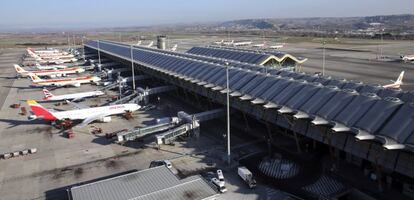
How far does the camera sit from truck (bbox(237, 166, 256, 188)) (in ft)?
123

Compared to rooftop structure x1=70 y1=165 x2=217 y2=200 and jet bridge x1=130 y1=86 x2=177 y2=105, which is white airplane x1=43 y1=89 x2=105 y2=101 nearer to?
jet bridge x1=130 y1=86 x2=177 y2=105

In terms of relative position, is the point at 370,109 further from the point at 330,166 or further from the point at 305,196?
the point at 305,196

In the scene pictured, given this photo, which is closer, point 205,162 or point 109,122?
point 205,162

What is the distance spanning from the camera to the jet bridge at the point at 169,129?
2003 inches

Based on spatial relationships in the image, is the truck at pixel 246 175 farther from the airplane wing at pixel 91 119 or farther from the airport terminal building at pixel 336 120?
the airplane wing at pixel 91 119

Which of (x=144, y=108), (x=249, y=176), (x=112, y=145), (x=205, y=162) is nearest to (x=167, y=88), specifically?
(x=144, y=108)

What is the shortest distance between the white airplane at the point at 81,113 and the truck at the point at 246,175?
1248 inches

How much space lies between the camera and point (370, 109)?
3722 centimetres

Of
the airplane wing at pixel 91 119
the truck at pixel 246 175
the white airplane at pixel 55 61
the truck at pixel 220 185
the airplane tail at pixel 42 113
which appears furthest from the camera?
the white airplane at pixel 55 61

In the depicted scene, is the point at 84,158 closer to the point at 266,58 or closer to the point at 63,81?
the point at 266,58

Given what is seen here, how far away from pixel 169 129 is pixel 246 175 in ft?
59.8

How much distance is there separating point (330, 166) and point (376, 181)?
5394 mm

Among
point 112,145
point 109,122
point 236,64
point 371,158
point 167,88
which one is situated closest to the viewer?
point 371,158

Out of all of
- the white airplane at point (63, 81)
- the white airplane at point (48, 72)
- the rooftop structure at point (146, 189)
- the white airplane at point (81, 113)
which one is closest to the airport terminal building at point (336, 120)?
the rooftop structure at point (146, 189)
